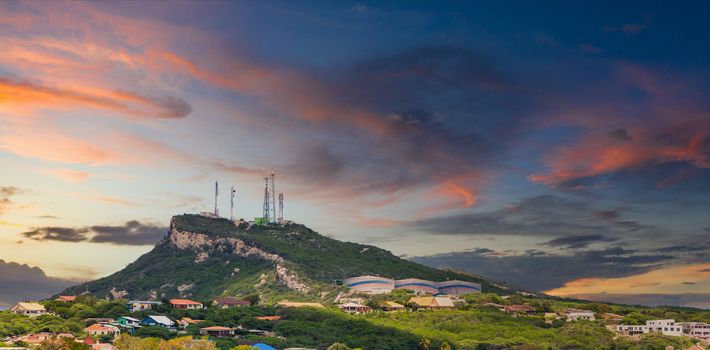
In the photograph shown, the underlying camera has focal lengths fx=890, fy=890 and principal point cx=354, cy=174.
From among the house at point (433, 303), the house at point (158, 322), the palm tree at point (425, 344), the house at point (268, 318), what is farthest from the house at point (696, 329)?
the house at point (158, 322)

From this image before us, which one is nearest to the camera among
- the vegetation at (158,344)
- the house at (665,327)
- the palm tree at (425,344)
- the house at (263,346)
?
the vegetation at (158,344)

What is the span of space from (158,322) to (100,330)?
1234cm

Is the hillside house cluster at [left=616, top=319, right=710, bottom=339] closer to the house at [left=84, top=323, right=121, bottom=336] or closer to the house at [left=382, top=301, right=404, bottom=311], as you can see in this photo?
the house at [left=382, top=301, right=404, bottom=311]

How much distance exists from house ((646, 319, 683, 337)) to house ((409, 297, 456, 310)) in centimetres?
4287

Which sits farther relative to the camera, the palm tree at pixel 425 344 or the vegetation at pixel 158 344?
the palm tree at pixel 425 344

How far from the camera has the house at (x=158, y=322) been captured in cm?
14493

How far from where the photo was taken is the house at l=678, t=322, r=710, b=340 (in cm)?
16538

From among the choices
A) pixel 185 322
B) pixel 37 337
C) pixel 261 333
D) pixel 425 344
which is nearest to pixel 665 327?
pixel 425 344

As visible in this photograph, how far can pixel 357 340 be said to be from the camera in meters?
147

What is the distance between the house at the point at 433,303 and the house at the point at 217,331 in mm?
57794

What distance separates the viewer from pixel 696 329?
167 meters

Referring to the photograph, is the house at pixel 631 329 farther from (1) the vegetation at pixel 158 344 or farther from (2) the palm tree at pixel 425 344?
(1) the vegetation at pixel 158 344

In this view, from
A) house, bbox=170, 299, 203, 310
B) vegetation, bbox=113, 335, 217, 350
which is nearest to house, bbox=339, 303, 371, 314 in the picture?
house, bbox=170, 299, 203, 310

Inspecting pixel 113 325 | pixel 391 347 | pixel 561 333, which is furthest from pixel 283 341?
pixel 561 333
